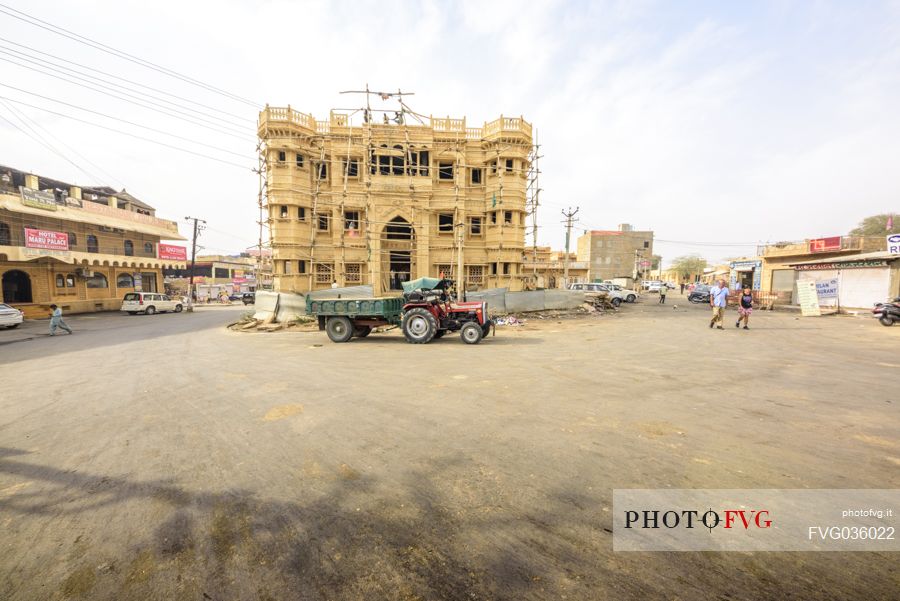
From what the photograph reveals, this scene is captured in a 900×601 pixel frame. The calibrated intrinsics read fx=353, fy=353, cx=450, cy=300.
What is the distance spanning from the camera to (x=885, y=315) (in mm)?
15125

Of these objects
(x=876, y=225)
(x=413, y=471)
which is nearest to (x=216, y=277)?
(x=413, y=471)

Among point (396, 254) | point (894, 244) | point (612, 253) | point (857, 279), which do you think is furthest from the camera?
point (612, 253)

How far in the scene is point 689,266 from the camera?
75500 mm

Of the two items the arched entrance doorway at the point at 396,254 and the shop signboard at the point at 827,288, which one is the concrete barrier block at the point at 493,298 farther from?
the shop signboard at the point at 827,288

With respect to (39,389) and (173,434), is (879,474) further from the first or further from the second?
(39,389)

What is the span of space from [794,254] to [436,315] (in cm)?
3230

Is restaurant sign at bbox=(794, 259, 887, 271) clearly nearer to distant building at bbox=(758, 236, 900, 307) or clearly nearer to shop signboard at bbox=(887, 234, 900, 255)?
distant building at bbox=(758, 236, 900, 307)

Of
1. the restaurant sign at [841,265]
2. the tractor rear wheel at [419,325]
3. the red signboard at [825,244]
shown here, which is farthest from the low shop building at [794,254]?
the tractor rear wheel at [419,325]

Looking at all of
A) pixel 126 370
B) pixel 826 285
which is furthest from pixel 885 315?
pixel 126 370

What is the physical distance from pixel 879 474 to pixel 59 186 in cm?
4805

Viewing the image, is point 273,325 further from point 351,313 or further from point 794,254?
point 794,254

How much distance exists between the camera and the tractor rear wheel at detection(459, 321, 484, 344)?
37.4 ft

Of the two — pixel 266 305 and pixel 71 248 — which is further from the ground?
pixel 71 248

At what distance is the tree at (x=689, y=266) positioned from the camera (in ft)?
245
